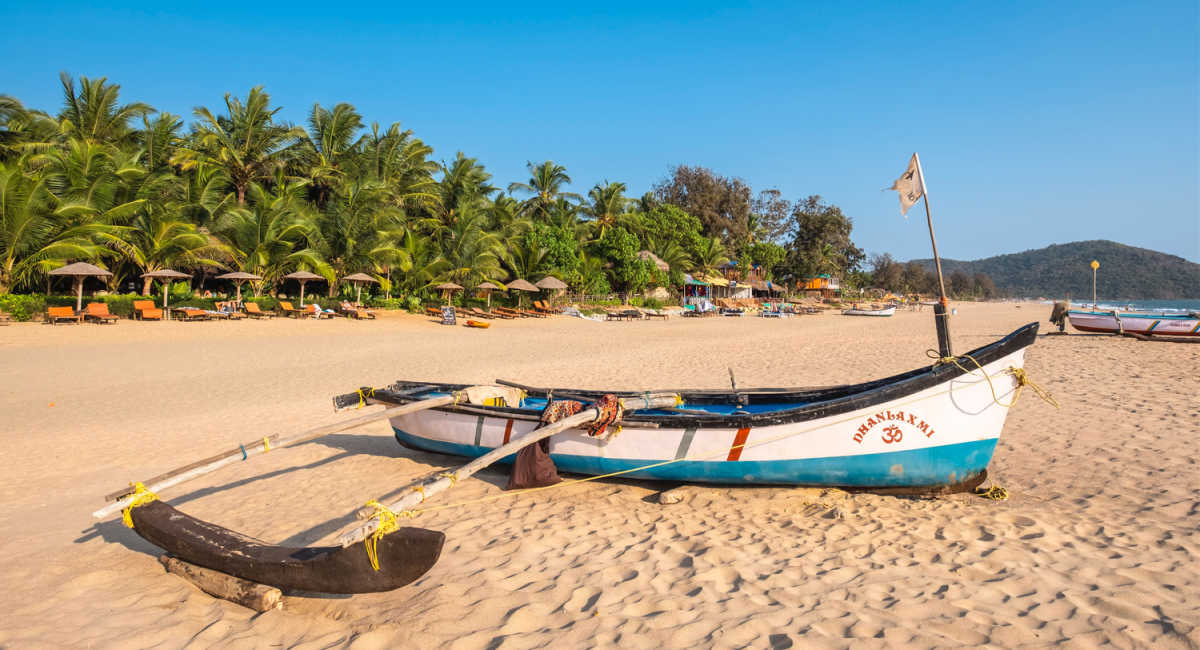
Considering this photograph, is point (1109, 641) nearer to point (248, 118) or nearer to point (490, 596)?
point (490, 596)

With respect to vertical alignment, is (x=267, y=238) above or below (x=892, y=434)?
above

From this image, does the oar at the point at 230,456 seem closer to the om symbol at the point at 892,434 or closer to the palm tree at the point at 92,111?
the om symbol at the point at 892,434

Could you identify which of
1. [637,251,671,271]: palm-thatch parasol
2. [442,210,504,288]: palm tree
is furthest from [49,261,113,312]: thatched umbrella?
[637,251,671,271]: palm-thatch parasol

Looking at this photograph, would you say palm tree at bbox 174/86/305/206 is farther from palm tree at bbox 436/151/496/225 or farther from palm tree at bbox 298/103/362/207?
palm tree at bbox 436/151/496/225

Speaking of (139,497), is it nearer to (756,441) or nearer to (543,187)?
(756,441)

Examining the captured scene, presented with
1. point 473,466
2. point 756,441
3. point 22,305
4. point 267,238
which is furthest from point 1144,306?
point 22,305

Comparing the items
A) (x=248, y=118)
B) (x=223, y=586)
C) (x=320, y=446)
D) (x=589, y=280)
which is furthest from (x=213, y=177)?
(x=223, y=586)

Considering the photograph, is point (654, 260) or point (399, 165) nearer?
point (399, 165)

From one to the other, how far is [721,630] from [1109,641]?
5.78 ft

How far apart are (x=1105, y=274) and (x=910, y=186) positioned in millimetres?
185457

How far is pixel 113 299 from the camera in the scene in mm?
19188

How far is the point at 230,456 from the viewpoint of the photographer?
4113 millimetres

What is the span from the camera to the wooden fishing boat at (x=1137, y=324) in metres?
15.6

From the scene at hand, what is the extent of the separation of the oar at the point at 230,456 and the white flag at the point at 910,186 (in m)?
4.19
